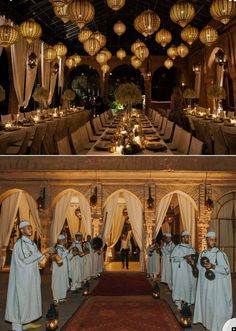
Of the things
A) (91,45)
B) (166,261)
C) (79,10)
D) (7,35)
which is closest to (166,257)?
(166,261)

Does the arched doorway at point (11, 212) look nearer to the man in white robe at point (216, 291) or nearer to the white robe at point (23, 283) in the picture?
the white robe at point (23, 283)

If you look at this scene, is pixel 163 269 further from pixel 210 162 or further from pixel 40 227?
pixel 40 227

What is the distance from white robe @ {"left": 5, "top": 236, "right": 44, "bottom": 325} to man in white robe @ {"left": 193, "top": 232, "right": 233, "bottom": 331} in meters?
1.78

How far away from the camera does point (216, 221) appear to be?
9.45 meters

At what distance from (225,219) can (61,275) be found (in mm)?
3843

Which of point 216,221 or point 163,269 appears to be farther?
point 216,221

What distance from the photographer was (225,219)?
9.46 meters

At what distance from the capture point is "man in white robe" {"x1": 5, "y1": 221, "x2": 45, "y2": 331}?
5.19 m

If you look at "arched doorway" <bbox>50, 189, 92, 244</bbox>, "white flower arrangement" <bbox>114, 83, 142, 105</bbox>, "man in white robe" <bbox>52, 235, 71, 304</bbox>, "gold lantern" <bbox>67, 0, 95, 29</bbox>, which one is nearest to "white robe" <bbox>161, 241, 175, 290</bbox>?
"man in white robe" <bbox>52, 235, 71, 304</bbox>

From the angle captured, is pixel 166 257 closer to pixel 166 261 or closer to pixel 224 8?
pixel 166 261

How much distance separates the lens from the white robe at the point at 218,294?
514 cm

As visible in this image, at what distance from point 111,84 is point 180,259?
2215cm

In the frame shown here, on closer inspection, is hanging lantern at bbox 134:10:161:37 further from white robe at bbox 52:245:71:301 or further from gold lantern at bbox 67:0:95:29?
white robe at bbox 52:245:71:301

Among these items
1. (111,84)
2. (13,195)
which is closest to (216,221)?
(13,195)
